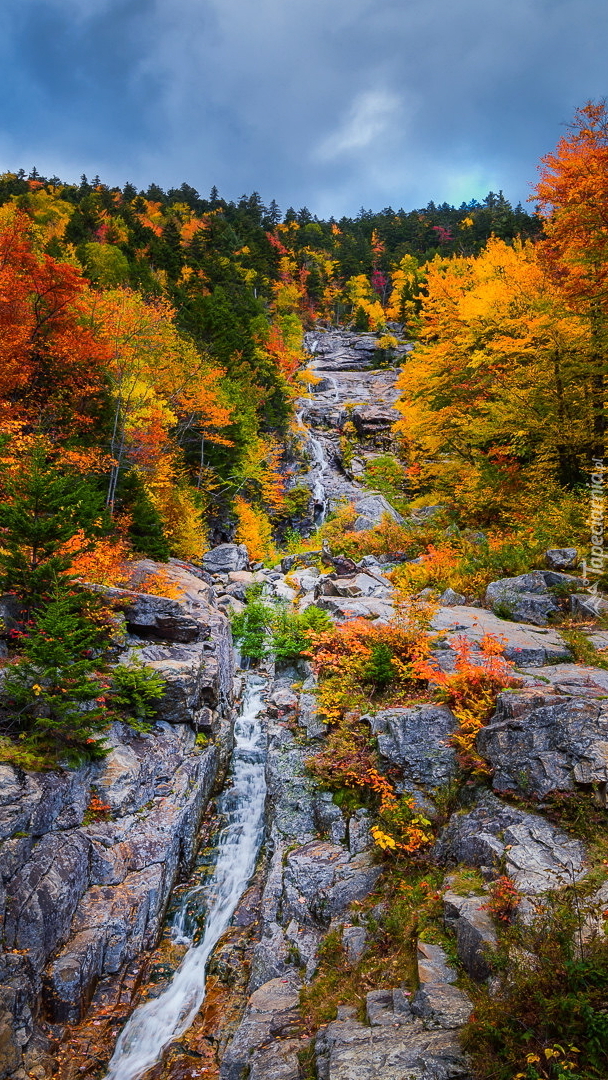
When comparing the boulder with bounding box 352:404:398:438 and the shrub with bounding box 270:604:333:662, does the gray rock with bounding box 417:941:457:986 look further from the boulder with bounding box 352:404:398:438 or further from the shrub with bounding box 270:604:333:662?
the boulder with bounding box 352:404:398:438

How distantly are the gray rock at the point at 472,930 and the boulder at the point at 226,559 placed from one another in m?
21.6

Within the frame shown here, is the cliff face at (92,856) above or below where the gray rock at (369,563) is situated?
below

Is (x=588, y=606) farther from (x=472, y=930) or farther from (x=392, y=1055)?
(x=392, y=1055)

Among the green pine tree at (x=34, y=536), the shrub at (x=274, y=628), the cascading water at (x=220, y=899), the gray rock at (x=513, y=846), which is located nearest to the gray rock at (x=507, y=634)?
the gray rock at (x=513, y=846)

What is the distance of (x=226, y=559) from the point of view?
91.2 feet

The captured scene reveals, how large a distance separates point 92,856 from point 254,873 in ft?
13.2

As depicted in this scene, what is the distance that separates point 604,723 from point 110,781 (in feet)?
30.9

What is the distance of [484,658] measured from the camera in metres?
10.0

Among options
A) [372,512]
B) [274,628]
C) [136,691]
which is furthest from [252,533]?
[136,691]

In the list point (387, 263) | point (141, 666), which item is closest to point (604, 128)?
point (141, 666)

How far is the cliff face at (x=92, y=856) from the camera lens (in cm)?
766

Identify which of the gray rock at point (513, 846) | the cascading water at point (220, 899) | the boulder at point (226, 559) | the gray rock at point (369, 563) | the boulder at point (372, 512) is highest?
the boulder at point (372, 512)

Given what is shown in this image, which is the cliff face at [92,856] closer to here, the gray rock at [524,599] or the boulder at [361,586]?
the boulder at [361,586]

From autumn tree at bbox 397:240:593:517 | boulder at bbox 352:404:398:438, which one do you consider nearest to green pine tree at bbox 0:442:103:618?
autumn tree at bbox 397:240:593:517
